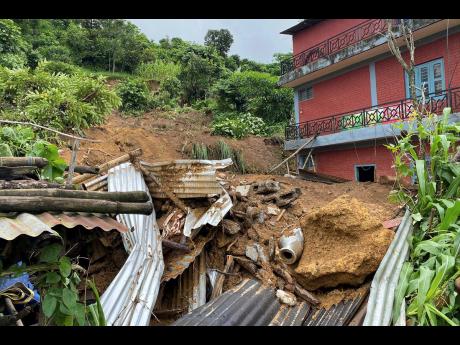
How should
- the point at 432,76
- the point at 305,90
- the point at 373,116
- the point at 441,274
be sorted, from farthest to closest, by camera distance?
1. the point at 305,90
2. the point at 373,116
3. the point at 432,76
4. the point at 441,274

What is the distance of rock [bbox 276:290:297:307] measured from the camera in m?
→ 4.79

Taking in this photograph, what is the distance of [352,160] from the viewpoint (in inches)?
516

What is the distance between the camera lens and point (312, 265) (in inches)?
191

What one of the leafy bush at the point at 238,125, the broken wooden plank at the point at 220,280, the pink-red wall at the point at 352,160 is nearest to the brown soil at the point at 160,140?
the leafy bush at the point at 238,125

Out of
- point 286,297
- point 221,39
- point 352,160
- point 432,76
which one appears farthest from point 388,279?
point 221,39

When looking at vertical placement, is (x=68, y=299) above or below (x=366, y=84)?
below

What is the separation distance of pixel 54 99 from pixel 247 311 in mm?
7021

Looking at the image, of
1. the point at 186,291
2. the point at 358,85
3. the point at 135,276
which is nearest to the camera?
the point at 135,276

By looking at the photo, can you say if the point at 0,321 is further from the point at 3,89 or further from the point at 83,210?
the point at 3,89

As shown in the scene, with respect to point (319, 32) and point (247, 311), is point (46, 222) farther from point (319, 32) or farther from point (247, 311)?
point (319, 32)

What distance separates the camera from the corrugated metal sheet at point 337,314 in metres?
4.29

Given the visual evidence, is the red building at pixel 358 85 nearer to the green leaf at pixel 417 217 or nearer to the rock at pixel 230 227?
the green leaf at pixel 417 217

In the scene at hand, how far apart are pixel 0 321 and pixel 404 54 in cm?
1278

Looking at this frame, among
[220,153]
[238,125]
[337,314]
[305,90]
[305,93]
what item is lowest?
[337,314]
